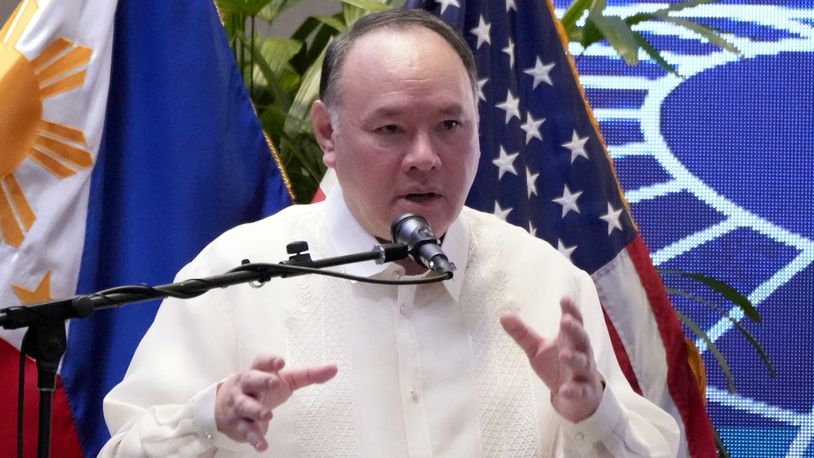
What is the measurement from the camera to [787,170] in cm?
432

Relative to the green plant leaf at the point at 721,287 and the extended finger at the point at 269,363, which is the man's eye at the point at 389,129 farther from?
the green plant leaf at the point at 721,287

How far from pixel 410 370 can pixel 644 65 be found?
222 centimetres

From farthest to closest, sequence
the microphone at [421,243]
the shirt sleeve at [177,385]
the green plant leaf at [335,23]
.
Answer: the green plant leaf at [335,23] → the shirt sleeve at [177,385] → the microphone at [421,243]

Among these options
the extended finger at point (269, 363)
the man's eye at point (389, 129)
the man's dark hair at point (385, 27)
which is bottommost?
the extended finger at point (269, 363)

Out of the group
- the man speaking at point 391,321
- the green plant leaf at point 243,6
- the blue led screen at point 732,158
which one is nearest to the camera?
the man speaking at point 391,321

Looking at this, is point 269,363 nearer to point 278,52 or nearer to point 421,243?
point 421,243

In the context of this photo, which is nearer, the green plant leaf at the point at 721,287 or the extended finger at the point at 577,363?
the extended finger at the point at 577,363

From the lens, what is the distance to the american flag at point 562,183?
3.30 meters

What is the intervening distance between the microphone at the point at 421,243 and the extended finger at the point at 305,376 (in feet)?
0.71

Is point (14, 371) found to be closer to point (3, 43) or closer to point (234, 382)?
point (3, 43)

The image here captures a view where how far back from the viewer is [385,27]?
249cm

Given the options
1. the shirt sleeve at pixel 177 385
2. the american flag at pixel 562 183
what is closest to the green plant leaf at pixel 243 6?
the american flag at pixel 562 183

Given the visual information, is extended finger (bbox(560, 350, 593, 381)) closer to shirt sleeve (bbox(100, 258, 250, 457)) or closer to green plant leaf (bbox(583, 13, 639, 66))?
shirt sleeve (bbox(100, 258, 250, 457))

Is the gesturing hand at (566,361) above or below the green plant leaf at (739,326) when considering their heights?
above
